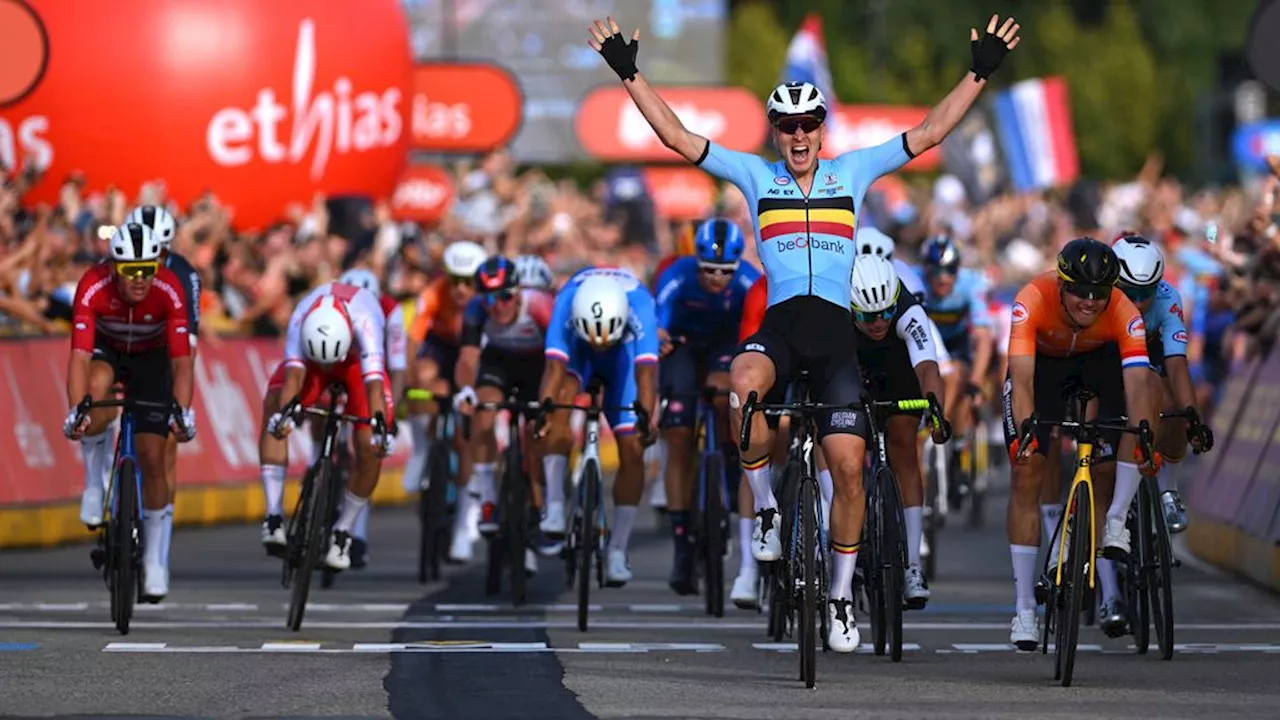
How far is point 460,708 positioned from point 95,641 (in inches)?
127

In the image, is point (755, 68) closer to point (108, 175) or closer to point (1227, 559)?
point (108, 175)

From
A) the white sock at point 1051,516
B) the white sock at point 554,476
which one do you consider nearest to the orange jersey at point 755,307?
the white sock at point 1051,516

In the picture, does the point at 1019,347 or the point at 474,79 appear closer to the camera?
the point at 1019,347

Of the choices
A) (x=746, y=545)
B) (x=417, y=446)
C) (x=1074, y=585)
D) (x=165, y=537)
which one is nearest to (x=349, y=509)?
(x=165, y=537)

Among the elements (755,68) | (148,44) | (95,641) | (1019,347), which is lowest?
(95,641)

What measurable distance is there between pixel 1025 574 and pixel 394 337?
675cm

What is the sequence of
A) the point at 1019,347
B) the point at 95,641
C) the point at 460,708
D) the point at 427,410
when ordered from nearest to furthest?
the point at 460,708, the point at 1019,347, the point at 95,641, the point at 427,410

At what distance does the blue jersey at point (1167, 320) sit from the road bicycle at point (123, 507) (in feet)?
15.2

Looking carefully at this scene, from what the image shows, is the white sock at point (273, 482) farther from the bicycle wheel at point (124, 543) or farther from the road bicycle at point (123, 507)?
the bicycle wheel at point (124, 543)

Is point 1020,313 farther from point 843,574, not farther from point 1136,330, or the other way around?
point 843,574

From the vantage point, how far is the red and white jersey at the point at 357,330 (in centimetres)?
1600

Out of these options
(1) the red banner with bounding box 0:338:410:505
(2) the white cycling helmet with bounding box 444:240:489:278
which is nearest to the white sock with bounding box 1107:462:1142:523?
(2) the white cycling helmet with bounding box 444:240:489:278

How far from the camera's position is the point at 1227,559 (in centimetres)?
1895

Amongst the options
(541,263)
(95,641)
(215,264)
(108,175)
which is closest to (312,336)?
(95,641)
